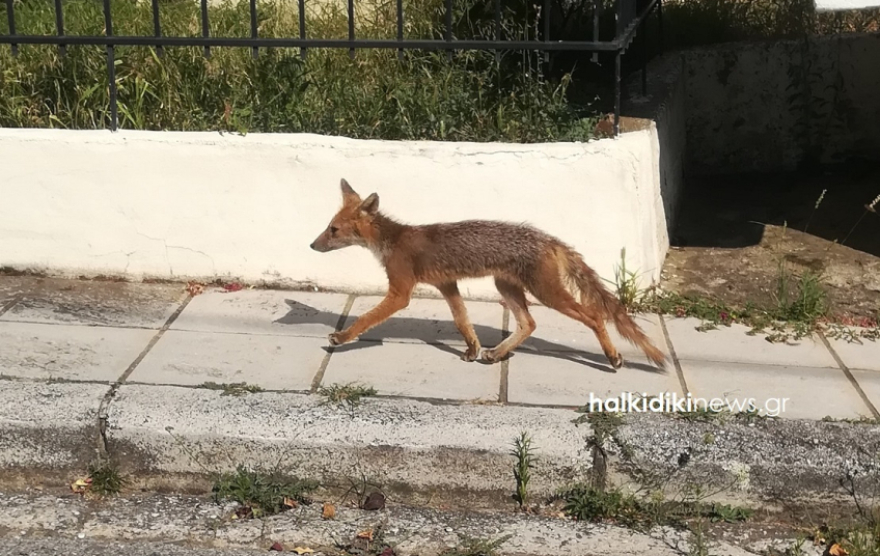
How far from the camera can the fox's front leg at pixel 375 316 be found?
4.83m

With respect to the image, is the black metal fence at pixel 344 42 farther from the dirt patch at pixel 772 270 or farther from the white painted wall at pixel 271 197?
the dirt patch at pixel 772 270

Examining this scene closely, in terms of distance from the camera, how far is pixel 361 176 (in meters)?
5.52

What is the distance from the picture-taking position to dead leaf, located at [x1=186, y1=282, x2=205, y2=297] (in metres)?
5.66

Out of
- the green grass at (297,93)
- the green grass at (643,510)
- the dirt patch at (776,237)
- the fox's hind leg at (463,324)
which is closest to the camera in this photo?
the green grass at (643,510)

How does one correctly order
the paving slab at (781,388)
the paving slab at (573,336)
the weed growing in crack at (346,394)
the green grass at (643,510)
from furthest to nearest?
the paving slab at (573,336) → the paving slab at (781,388) → the weed growing in crack at (346,394) → the green grass at (643,510)

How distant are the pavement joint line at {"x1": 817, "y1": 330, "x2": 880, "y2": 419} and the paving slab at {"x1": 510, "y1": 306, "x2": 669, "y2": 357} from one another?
0.85 meters

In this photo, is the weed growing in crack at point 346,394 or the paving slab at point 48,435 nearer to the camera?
the paving slab at point 48,435

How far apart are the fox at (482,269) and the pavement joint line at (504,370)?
0.24 ft

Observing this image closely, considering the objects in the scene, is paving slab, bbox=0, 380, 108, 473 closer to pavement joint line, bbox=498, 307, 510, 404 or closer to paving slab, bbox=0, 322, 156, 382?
paving slab, bbox=0, 322, 156, 382

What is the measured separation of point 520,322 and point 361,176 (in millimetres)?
1281

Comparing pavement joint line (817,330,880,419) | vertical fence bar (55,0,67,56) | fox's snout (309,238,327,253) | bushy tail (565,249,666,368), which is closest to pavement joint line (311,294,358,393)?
fox's snout (309,238,327,253)

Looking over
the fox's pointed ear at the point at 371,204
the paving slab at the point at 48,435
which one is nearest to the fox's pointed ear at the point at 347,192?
the fox's pointed ear at the point at 371,204

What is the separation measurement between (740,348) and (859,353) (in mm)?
616

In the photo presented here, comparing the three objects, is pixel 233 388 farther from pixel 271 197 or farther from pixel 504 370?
pixel 271 197
